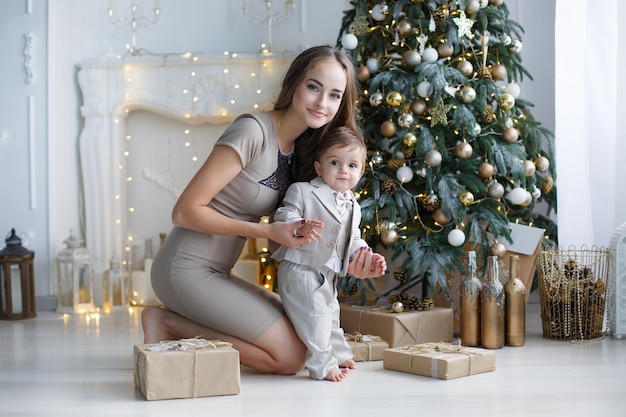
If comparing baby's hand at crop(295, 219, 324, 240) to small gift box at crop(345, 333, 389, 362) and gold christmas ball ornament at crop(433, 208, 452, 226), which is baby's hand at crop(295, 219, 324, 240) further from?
gold christmas ball ornament at crop(433, 208, 452, 226)

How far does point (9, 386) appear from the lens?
2.55 metres

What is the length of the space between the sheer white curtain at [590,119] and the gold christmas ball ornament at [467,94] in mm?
524

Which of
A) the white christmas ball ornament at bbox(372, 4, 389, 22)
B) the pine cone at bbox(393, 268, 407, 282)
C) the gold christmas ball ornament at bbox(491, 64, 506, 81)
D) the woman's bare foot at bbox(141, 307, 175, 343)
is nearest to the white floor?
the woman's bare foot at bbox(141, 307, 175, 343)

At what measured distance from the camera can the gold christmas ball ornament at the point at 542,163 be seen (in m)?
3.61

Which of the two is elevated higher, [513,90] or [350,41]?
[350,41]

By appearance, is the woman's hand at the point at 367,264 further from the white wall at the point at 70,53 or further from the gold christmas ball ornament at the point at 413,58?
the white wall at the point at 70,53

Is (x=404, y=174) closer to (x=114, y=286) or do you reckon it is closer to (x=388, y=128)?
(x=388, y=128)

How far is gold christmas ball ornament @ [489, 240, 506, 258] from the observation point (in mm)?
3361

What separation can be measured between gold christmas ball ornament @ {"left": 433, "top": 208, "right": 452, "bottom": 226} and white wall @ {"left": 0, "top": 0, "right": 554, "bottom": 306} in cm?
128

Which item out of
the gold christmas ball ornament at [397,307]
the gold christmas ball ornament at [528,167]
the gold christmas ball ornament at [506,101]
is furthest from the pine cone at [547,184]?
the gold christmas ball ornament at [397,307]

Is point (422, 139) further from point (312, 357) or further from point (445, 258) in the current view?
point (312, 357)

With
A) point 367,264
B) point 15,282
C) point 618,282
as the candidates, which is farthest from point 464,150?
point 15,282

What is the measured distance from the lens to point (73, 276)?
4266 mm

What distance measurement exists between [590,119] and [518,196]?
57 centimetres
